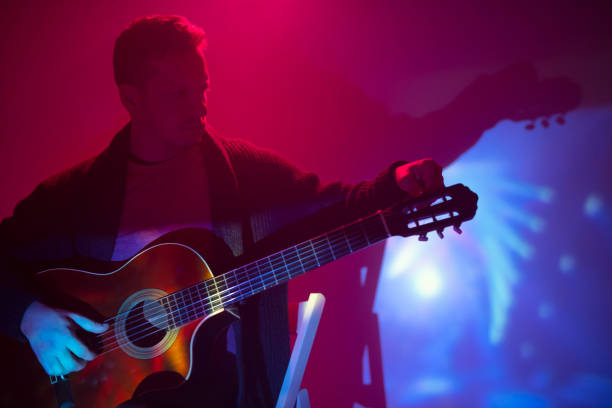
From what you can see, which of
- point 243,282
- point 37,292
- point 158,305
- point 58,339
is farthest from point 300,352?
point 37,292

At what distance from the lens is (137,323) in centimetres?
132

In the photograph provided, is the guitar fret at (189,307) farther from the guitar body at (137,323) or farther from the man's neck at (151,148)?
the man's neck at (151,148)

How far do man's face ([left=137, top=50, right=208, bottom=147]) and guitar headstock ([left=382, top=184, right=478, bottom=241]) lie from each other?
795 mm

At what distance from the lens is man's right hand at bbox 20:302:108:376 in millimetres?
1309

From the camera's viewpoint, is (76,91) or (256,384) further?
(76,91)

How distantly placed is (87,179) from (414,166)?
1.23 m

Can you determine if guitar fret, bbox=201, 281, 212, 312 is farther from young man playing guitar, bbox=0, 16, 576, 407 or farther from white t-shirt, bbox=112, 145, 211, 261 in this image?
white t-shirt, bbox=112, 145, 211, 261

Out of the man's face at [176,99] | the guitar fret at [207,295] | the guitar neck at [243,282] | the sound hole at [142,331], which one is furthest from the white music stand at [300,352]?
the man's face at [176,99]

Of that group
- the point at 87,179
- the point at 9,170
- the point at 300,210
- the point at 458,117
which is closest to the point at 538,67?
the point at 458,117

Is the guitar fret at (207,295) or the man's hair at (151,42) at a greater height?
the man's hair at (151,42)

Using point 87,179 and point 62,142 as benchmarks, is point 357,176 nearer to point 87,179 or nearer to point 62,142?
point 87,179

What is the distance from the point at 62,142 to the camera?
1.71 metres

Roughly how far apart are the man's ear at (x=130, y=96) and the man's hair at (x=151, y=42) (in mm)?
19

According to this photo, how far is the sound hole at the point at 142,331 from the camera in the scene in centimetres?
131
